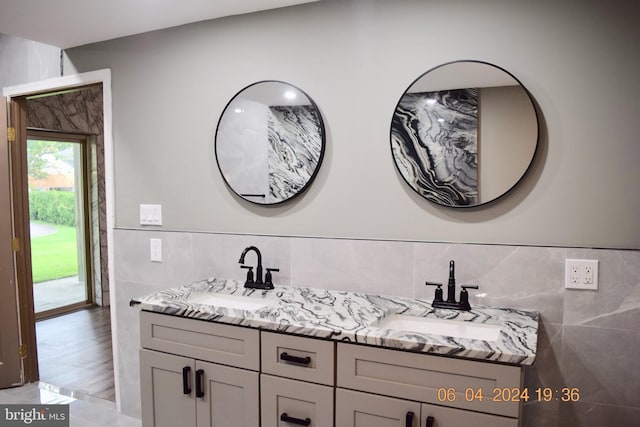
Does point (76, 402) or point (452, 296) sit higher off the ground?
point (452, 296)

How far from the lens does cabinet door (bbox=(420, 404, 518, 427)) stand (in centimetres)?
146

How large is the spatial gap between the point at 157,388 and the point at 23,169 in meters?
2.10

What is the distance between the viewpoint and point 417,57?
2064 mm

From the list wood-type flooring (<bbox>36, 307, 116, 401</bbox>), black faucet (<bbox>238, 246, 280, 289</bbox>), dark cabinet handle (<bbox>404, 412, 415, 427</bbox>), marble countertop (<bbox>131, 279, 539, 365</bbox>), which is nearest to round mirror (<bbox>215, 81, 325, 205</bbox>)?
black faucet (<bbox>238, 246, 280, 289</bbox>)

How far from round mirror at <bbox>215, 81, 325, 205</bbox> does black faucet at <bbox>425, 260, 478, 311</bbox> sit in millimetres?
829

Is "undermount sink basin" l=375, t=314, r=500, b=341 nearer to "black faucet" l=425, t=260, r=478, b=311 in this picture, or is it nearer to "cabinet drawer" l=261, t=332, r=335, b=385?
"black faucet" l=425, t=260, r=478, b=311

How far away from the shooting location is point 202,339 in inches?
77.8

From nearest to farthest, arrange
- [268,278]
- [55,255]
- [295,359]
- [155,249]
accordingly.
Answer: [295,359] → [268,278] → [155,249] → [55,255]

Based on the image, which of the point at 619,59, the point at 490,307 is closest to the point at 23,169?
the point at 490,307

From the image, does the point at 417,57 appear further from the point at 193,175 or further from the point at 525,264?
the point at 193,175

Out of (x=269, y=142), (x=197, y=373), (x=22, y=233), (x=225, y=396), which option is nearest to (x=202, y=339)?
(x=197, y=373)

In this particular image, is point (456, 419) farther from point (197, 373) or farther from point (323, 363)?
point (197, 373)

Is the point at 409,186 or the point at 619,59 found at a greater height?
the point at 619,59

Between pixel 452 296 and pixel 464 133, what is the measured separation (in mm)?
718
